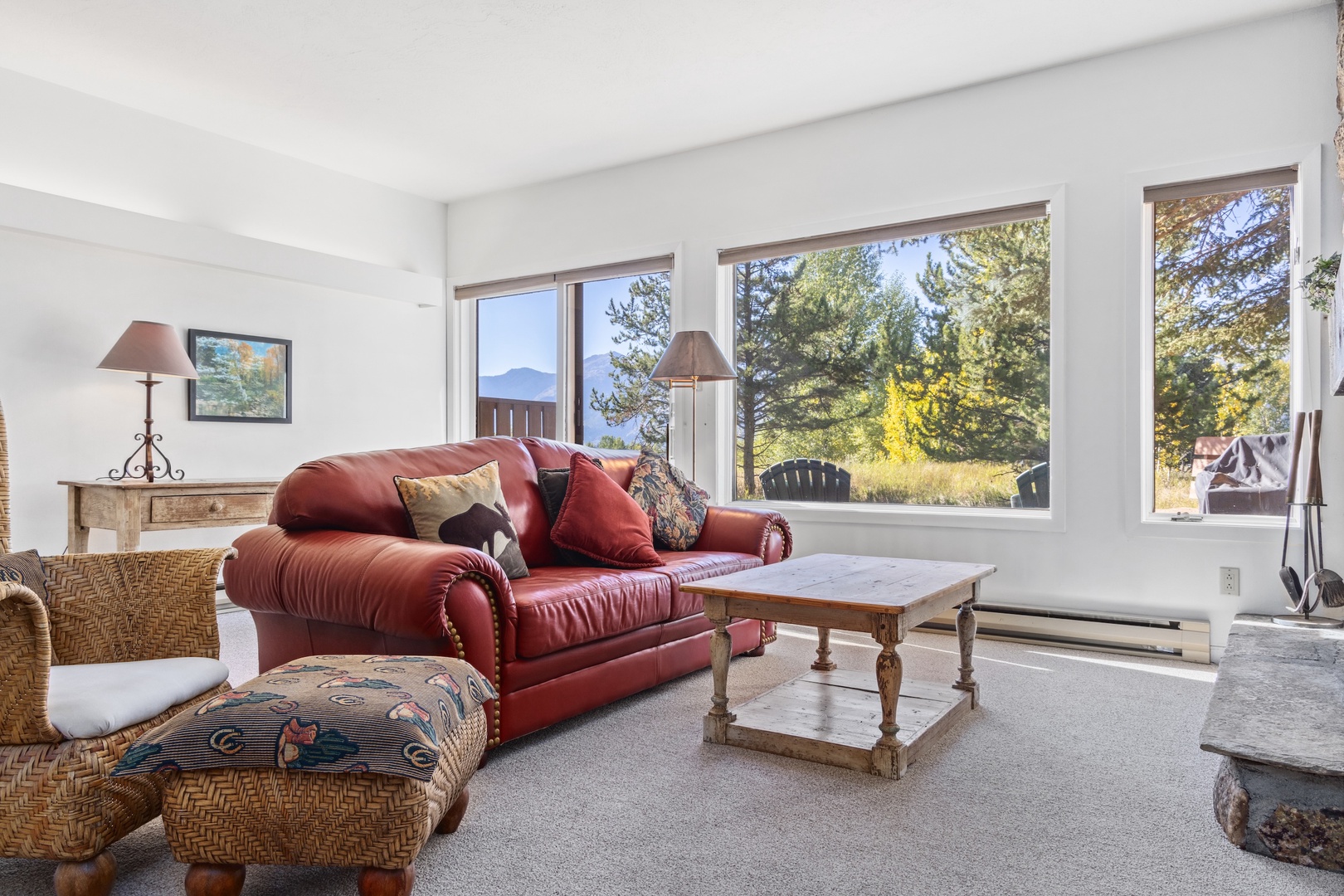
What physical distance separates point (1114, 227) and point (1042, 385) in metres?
0.77

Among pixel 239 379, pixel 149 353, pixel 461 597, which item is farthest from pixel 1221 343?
pixel 239 379

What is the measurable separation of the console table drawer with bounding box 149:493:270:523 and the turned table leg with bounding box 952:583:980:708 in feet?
10.0

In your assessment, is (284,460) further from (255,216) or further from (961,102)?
(961,102)

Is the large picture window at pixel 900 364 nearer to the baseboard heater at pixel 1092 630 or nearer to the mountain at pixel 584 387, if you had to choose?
Result: the baseboard heater at pixel 1092 630

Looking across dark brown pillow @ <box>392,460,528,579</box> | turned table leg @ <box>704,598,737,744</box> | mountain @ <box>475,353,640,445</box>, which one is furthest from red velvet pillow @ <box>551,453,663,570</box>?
mountain @ <box>475,353,640,445</box>

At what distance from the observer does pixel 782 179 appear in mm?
4848

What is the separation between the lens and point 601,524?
330cm

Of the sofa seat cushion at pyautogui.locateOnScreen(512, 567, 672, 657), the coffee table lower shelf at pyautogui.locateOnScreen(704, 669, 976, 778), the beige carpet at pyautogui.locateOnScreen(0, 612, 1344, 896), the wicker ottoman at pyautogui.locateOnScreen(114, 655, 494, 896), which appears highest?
the sofa seat cushion at pyautogui.locateOnScreen(512, 567, 672, 657)

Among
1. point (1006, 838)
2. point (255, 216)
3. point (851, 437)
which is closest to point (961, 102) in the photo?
point (851, 437)

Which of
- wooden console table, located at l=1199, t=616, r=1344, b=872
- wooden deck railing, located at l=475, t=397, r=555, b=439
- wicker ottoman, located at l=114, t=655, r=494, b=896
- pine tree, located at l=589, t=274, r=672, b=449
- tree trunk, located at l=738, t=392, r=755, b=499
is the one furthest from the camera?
wooden deck railing, located at l=475, t=397, r=555, b=439

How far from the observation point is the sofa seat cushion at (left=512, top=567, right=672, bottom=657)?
252 centimetres

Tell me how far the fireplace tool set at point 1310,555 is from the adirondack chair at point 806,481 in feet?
6.53

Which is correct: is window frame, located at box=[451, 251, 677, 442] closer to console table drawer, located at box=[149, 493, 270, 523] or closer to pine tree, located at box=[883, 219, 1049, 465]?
pine tree, located at box=[883, 219, 1049, 465]

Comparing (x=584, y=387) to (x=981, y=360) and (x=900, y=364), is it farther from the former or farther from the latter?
(x=981, y=360)
